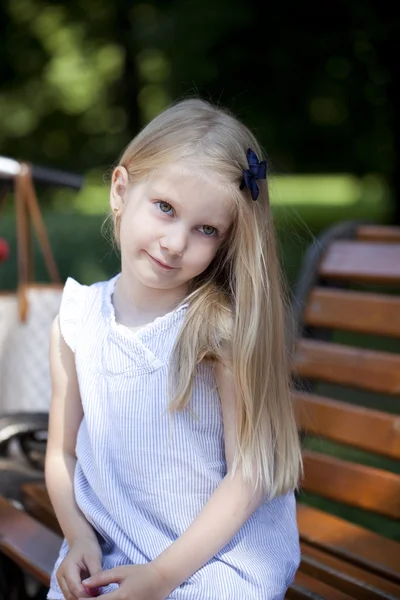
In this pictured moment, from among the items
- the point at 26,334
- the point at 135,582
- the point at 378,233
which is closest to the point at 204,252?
the point at 135,582

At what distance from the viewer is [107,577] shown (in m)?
1.59

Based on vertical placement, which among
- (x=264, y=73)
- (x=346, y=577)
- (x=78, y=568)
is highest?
(x=264, y=73)

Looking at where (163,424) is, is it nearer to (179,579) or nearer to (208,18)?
(179,579)

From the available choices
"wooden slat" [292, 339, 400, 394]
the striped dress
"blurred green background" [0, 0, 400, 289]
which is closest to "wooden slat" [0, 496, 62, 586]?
the striped dress

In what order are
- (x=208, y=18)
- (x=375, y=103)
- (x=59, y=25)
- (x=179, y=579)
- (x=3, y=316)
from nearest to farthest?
(x=179, y=579), (x=3, y=316), (x=208, y=18), (x=375, y=103), (x=59, y=25)

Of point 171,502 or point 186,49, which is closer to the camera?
point 171,502

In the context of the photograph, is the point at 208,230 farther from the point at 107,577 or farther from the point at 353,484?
the point at 353,484

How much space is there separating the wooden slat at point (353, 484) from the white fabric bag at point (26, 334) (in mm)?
1002

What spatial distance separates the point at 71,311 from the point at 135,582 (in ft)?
1.89

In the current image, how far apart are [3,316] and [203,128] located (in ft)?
5.65

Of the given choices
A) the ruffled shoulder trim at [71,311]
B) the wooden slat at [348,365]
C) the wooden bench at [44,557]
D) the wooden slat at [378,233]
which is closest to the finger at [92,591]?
the wooden bench at [44,557]

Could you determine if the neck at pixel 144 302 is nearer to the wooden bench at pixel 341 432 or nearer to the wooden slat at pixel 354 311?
the wooden bench at pixel 341 432

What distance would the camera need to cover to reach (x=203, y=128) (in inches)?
67.9

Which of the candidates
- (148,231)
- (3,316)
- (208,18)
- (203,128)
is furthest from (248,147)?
(208,18)
